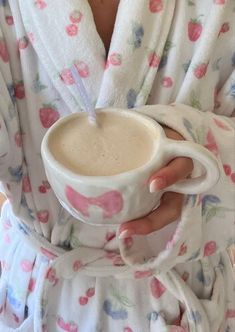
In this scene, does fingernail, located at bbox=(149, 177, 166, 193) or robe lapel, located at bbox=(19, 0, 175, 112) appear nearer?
fingernail, located at bbox=(149, 177, 166, 193)

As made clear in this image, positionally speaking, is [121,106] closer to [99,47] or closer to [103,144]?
[99,47]

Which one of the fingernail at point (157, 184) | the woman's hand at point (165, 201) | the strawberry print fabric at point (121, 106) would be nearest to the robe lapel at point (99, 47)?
the strawberry print fabric at point (121, 106)

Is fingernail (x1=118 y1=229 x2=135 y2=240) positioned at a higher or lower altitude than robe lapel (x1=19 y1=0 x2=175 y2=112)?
lower

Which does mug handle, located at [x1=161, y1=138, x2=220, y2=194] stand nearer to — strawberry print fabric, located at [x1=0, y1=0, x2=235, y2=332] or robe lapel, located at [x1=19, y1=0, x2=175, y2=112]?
strawberry print fabric, located at [x1=0, y1=0, x2=235, y2=332]

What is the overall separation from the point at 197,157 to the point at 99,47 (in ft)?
0.82

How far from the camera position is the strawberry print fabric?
63 centimetres

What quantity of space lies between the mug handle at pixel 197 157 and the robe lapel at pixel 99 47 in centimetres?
20

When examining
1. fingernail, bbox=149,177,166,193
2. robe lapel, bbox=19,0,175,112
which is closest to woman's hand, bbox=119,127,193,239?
fingernail, bbox=149,177,166,193

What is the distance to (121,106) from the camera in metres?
0.65

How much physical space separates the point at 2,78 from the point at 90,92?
0.11 meters

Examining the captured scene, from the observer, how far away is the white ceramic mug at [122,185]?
1.45ft

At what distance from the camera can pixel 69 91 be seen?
2.11 feet

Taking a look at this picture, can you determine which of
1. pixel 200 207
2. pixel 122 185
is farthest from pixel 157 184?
pixel 200 207

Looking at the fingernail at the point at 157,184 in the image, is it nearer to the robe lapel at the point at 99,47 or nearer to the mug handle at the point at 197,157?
the mug handle at the point at 197,157
